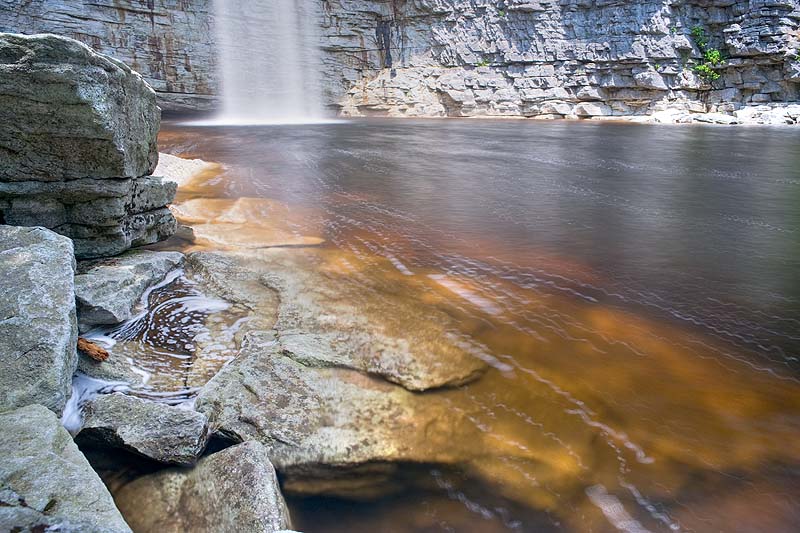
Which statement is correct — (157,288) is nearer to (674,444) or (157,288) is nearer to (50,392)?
(50,392)

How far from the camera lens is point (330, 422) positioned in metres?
2.78

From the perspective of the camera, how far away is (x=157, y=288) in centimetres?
438

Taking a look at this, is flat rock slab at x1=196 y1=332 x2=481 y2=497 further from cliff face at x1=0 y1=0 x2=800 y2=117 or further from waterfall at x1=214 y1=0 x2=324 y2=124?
cliff face at x1=0 y1=0 x2=800 y2=117

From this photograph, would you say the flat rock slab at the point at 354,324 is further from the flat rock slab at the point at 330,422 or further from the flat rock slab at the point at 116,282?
the flat rock slab at the point at 116,282

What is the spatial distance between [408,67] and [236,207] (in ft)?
113

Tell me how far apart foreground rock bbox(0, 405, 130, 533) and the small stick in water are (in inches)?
35.8

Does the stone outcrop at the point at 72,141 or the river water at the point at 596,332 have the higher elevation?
the stone outcrop at the point at 72,141

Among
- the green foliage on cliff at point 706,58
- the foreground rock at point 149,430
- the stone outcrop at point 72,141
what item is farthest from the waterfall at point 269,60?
the foreground rock at point 149,430

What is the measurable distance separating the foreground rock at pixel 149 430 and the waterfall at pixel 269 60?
103 ft

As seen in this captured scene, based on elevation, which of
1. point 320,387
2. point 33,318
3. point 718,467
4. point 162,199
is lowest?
point 718,467

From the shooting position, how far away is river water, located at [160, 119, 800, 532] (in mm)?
2398

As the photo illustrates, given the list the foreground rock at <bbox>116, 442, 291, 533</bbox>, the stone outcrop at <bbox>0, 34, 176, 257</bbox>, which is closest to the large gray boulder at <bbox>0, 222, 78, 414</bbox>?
the foreground rock at <bbox>116, 442, 291, 533</bbox>

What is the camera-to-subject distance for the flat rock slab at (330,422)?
8.32 feet

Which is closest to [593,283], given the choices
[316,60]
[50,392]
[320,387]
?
[320,387]
